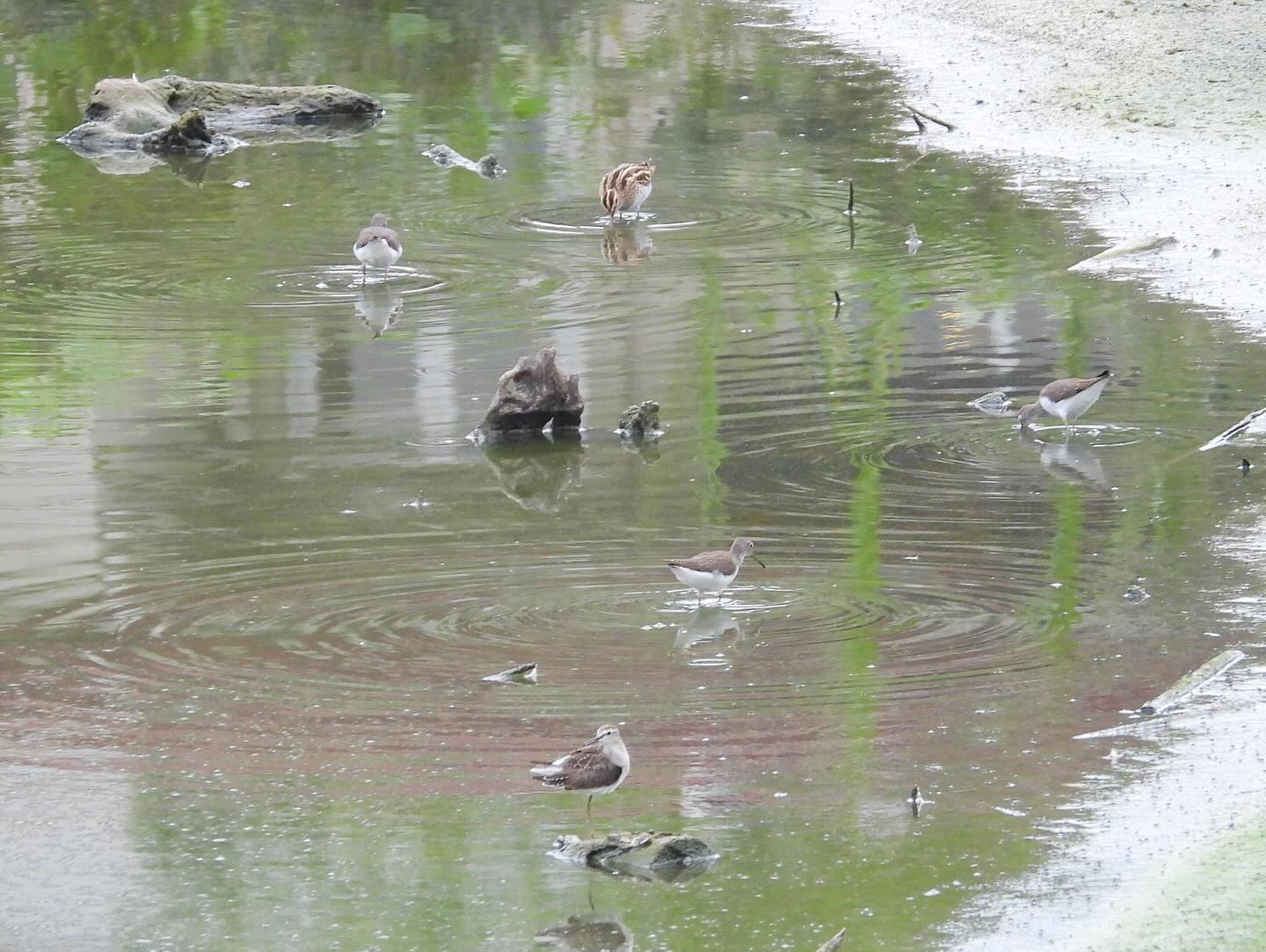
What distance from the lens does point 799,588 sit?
8.99 meters

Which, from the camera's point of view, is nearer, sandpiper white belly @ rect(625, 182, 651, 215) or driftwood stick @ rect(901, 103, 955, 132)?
sandpiper white belly @ rect(625, 182, 651, 215)

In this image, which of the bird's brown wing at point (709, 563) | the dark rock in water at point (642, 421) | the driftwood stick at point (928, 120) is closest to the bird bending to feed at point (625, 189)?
the driftwood stick at point (928, 120)

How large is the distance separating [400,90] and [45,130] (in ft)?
14.7

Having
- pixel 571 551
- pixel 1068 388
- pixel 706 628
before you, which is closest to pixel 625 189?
pixel 1068 388

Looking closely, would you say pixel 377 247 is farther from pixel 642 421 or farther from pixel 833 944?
pixel 833 944

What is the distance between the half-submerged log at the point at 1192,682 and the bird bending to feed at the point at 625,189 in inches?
408

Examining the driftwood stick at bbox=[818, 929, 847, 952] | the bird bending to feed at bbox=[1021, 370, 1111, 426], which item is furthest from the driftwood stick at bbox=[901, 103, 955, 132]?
the driftwood stick at bbox=[818, 929, 847, 952]

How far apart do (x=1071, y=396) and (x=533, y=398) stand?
281 centimetres

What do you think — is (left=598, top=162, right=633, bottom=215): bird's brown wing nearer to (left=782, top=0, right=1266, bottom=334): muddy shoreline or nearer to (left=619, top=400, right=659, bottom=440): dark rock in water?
(left=782, top=0, right=1266, bottom=334): muddy shoreline

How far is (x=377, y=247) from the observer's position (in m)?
15.3

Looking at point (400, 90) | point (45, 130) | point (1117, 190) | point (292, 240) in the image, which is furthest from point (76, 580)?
point (400, 90)

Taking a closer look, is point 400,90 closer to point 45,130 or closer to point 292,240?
point 45,130

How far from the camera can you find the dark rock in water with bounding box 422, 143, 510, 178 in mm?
20516

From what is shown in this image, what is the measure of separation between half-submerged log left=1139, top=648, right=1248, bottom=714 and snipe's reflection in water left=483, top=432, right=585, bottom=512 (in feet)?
11.6
